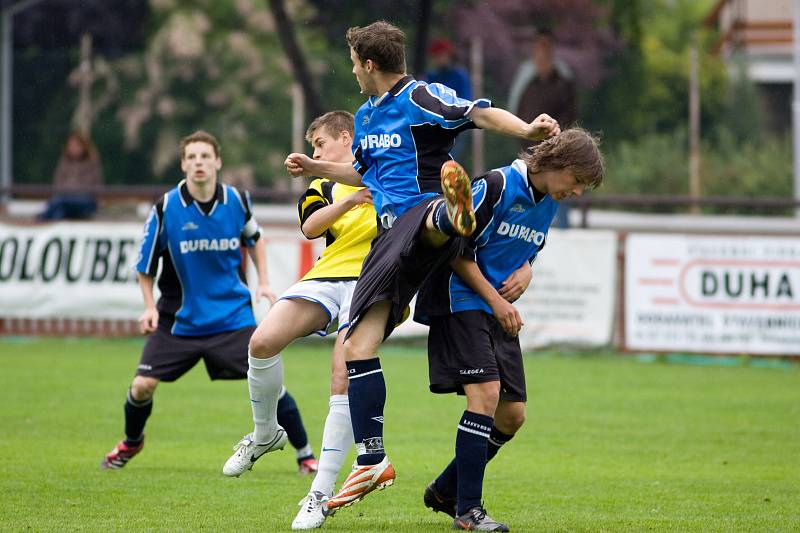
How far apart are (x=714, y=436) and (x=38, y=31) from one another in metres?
29.8

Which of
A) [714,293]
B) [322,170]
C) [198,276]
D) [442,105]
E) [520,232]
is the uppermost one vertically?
[442,105]

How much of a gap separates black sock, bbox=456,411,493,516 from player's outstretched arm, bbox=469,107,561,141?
1.21 metres

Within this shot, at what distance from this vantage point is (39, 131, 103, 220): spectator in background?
1655 cm

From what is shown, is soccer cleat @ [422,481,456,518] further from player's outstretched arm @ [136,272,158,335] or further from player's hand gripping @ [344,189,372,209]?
player's outstretched arm @ [136,272,158,335]

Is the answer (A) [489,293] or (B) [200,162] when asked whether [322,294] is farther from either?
(B) [200,162]

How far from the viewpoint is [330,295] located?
6.46 meters

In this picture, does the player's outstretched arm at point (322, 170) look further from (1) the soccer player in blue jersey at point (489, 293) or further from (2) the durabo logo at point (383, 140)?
(1) the soccer player in blue jersey at point (489, 293)

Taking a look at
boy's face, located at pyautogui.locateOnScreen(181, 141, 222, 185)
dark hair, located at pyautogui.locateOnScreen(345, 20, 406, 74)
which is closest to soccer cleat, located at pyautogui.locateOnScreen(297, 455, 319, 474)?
boy's face, located at pyautogui.locateOnScreen(181, 141, 222, 185)

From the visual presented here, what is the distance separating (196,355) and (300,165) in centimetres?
232

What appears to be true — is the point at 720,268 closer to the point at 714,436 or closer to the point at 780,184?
the point at 714,436

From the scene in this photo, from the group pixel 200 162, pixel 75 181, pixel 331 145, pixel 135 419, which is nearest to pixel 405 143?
pixel 331 145

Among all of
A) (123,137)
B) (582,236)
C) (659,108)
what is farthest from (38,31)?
(582,236)

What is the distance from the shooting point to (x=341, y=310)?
6457 mm

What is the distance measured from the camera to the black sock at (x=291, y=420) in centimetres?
760
